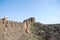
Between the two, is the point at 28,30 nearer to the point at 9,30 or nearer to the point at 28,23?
the point at 28,23

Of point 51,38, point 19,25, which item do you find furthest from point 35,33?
point 19,25

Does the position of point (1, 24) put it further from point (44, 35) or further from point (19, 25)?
point (44, 35)

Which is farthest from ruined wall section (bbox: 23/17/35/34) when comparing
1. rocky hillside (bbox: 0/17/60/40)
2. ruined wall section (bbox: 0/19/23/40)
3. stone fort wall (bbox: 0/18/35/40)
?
ruined wall section (bbox: 0/19/23/40)

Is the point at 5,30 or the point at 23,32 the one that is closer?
the point at 5,30

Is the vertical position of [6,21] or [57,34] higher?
[6,21]

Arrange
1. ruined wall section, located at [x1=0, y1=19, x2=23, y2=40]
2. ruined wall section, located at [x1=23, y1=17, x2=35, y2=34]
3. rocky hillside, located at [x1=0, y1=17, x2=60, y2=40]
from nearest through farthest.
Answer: ruined wall section, located at [x1=0, y1=19, x2=23, y2=40] < rocky hillside, located at [x1=0, y1=17, x2=60, y2=40] < ruined wall section, located at [x1=23, y1=17, x2=35, y2=34]

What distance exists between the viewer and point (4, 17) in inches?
401

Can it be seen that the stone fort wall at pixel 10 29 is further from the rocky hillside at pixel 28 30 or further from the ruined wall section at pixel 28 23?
the ruined wall section at pixel 28 23

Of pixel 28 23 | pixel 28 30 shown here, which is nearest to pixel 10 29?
pixel 28 30

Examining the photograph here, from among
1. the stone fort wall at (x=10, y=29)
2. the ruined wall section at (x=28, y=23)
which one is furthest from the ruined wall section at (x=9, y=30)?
the ruined wall section at (x=28, y=23)

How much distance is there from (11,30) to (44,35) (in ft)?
15.6

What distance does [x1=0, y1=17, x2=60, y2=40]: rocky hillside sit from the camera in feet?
33.1

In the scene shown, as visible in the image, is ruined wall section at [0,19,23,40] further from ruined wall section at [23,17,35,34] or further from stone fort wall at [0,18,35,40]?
ruined wall section at [23,17,35,34]

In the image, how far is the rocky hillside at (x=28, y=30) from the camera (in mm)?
10074
